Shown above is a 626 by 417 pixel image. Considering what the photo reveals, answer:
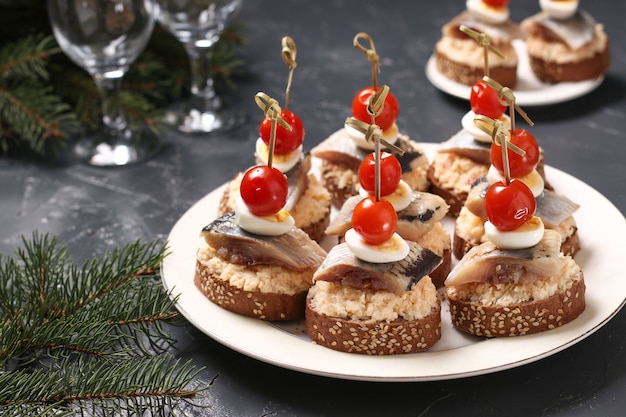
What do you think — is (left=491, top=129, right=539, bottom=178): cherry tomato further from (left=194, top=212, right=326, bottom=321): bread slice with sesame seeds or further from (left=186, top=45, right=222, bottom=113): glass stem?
(left=186, top=45, right=222, bottom=113): glass stem

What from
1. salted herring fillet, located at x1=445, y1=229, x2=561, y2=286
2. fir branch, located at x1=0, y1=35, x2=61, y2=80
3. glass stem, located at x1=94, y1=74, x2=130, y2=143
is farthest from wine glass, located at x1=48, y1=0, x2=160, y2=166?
salted herring fillet, located at x1=445, y1=229, x2=561, y2=286

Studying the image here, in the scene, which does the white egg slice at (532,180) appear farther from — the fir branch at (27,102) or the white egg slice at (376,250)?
the fir branch at (27,102)

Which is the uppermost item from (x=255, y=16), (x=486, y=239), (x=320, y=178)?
(x=486, y=239)

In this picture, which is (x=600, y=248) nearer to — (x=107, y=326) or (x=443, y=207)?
(x=443, y=207)

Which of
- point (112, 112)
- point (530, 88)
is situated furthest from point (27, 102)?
point (530, 88)

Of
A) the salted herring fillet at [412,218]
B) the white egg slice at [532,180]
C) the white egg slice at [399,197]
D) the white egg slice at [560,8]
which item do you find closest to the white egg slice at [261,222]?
the salted herring fillet at [412,218]

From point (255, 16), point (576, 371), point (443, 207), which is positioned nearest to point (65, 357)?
point (443, 207)

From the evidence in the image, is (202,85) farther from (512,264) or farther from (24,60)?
Answer: (512,264)
